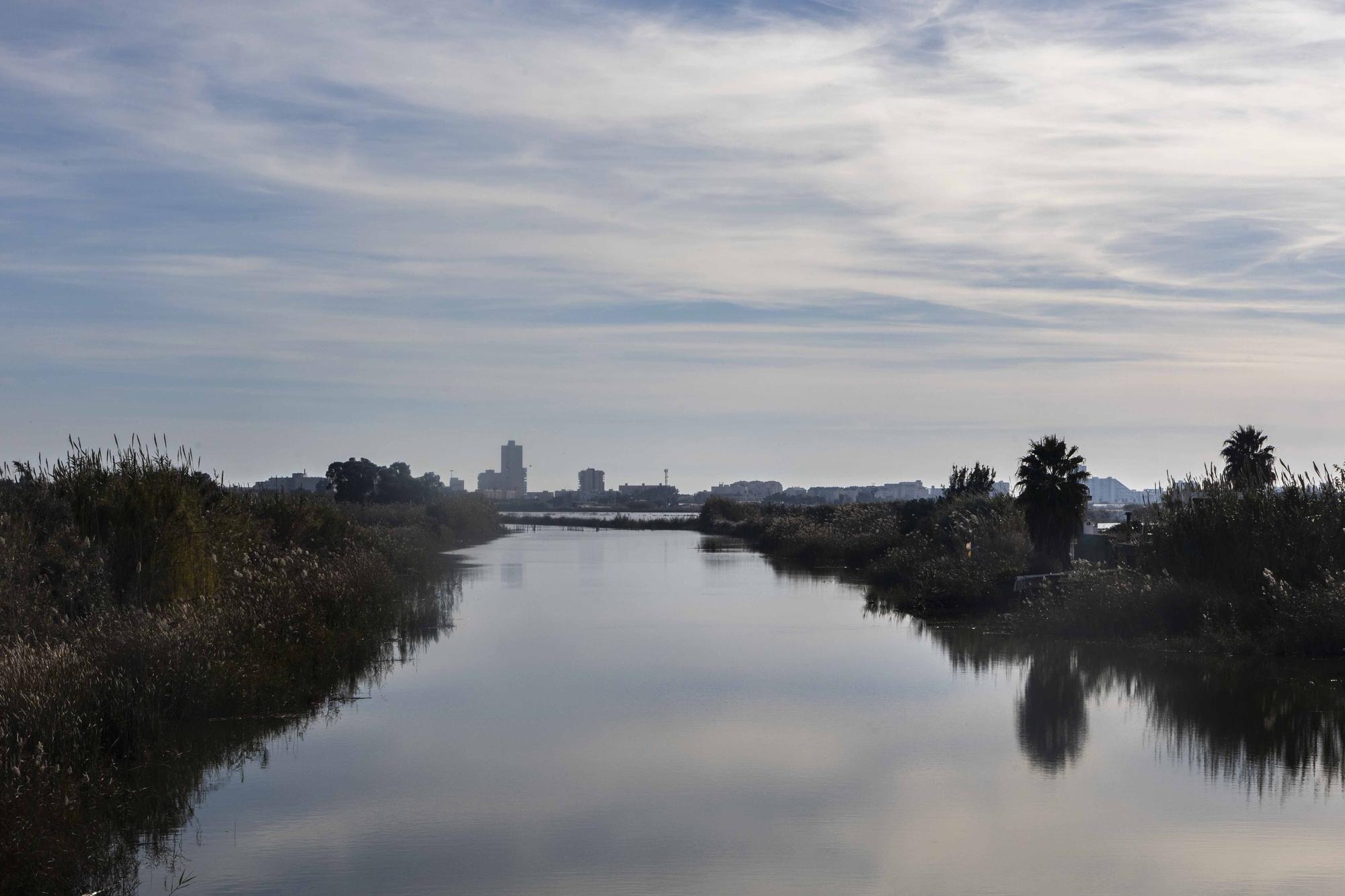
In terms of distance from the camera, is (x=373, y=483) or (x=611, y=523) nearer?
(x=373, y=483)

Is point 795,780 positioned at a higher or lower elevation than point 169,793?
lower

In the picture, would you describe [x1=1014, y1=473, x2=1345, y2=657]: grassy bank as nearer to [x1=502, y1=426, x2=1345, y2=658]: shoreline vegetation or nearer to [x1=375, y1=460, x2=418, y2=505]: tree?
[x1=502, y1=426, x2=1345, y2=658]: shoreline vegetation

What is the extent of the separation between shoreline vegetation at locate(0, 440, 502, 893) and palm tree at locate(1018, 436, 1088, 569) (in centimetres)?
1274

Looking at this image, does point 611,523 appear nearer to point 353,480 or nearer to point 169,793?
point 353,480

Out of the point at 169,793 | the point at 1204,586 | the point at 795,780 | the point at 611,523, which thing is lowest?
the point at 795,780

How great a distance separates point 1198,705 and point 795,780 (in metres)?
6.62

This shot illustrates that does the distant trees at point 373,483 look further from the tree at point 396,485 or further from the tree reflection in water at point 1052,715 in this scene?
the tree reflection in water at point 1052,715

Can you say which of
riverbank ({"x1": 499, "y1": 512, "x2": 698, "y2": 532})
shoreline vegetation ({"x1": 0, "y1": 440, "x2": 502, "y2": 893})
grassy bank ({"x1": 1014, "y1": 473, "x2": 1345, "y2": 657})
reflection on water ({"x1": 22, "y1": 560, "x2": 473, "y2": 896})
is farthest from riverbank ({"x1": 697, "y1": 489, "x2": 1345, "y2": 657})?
riverbank ({"x1": 499, "y1": 512, "x2": 698, "y2": 532})

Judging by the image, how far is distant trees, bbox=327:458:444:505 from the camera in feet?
271

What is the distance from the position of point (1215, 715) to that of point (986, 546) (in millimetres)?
16556

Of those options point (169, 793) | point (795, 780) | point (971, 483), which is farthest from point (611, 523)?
point (169, 793)

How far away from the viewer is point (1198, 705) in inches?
657

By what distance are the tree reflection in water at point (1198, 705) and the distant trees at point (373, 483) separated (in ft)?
202

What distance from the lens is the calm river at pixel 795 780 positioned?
32.1 ft
